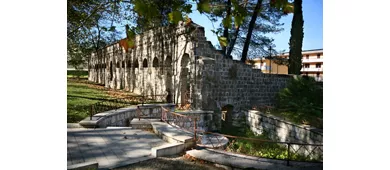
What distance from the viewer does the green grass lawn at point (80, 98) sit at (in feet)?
9.04

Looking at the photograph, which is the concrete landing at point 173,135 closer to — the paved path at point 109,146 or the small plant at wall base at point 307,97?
the paved path at point 109,146

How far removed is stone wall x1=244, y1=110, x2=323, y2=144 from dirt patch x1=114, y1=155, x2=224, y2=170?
85.7 inches

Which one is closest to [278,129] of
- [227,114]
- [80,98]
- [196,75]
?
[227,114]

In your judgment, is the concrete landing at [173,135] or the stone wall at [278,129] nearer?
the concrete landing at [173,135]

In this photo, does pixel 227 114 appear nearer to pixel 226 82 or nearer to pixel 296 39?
pixel 226 82

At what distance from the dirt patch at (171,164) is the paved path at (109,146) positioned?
0.11 m

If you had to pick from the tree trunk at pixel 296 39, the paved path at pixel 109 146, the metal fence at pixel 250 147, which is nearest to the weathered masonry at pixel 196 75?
the metal fence at pixel 250 147

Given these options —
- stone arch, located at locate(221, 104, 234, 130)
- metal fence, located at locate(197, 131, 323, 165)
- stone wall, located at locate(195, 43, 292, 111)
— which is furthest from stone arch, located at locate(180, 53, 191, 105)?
metal fence, located at locate(197, 131, 323, 165)

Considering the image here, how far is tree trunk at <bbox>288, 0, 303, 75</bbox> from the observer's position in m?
2.79

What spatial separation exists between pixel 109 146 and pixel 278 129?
4103 millimetres

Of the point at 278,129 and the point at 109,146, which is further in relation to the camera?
the point at 278,129

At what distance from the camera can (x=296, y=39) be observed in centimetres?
294
